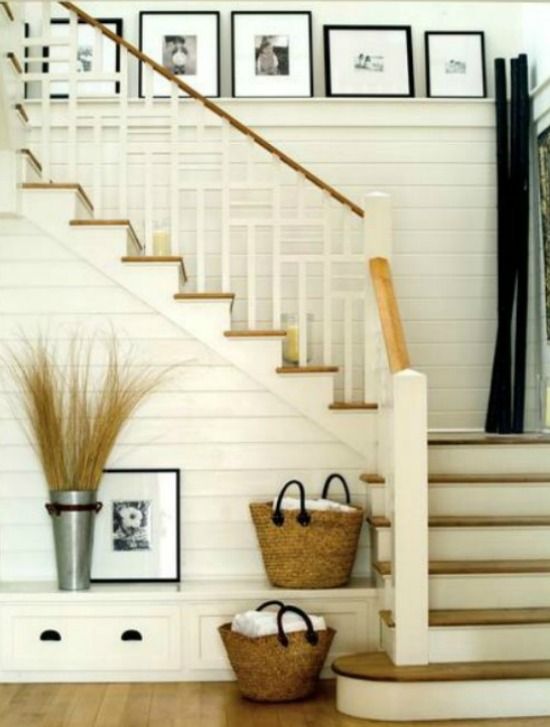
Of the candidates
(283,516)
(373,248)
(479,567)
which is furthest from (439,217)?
(479,567)

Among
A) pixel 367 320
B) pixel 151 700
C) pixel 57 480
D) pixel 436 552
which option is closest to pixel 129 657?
pixel 151 700

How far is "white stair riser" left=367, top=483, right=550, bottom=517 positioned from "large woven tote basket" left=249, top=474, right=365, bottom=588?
0.14 meters

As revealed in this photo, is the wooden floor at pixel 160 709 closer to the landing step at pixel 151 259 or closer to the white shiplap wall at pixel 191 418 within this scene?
the white shiplap wall at pixel 191 418

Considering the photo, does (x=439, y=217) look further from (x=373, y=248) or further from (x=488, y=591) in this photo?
(x=488, y=591)

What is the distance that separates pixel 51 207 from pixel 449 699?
8.92ft

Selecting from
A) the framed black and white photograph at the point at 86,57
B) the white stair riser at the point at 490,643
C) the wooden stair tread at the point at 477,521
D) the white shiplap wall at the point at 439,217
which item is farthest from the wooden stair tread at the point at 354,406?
the framed black and white photograph at the point at 86,57

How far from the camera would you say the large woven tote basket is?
5.21 m

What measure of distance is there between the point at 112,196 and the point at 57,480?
1.96 m

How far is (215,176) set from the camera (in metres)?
6.82

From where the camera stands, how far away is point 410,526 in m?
4.66

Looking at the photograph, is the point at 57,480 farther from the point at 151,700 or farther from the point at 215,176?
the point at 215,176

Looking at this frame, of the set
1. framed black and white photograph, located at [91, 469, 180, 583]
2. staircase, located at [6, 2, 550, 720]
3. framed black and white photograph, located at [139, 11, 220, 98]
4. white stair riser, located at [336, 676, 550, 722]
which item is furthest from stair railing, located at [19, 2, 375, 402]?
white stair riser, located at [336, 676, 550, 722]

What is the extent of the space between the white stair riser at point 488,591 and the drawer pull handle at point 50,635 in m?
1.36

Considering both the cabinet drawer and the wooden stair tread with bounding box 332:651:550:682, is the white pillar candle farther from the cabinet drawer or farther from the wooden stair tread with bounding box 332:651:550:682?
the wooden stair tread with bounding box 332:651:550:682
